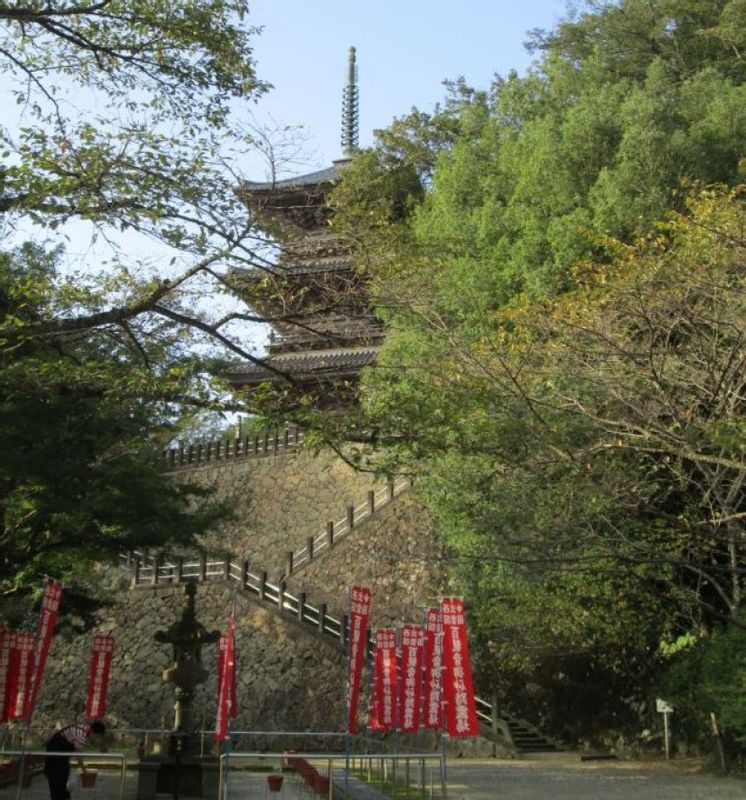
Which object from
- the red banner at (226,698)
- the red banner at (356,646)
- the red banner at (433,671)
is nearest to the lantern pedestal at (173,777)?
the red banner at (226,698)

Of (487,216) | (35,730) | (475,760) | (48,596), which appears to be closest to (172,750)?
(48,596)

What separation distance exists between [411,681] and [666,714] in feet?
17.6

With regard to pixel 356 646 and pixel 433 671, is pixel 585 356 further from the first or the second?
pixel 356 646

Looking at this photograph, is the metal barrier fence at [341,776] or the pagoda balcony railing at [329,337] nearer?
the pagoda balcony railing at [329,337]

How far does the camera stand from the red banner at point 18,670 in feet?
45.5

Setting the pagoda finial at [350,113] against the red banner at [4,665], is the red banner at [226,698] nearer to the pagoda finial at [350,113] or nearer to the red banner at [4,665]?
the red banner at [4,665]

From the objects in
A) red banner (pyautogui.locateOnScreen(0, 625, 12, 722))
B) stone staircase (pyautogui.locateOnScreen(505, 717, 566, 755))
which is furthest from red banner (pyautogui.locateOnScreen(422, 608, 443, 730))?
red banner (pyautogui.locateOnScreen(0, 625, 12, 722))

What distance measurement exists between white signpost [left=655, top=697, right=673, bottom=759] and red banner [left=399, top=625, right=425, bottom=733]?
179 inches

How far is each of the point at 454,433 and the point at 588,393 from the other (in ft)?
10.7

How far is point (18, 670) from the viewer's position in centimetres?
1432

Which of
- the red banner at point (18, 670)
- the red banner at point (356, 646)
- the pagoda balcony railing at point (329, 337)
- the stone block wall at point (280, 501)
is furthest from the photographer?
the stone block wall at point (280, 501)

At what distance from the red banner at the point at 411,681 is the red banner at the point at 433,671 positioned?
16 cm

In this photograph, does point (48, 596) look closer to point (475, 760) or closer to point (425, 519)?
point (475, 760)

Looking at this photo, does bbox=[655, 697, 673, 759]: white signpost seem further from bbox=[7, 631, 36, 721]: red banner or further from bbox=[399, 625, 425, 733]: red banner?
bbox=[7, 631, 36, 721]: red banner
